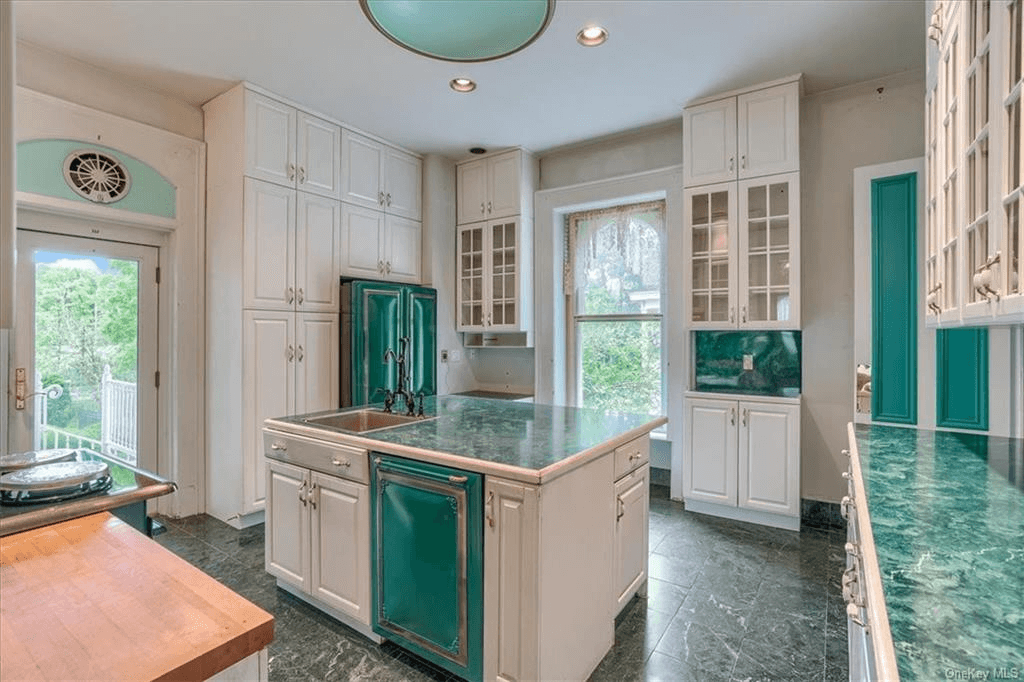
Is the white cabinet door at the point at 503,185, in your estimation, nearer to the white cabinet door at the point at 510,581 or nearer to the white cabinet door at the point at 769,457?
the white cabinet door at the point at 769,457

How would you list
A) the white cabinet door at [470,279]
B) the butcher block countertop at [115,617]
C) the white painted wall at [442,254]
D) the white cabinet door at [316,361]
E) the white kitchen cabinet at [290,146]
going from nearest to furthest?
the butcher block countertop at [115,617] → the white kitchen cabinet at [290,146] → the white cabinet door at [316,361] → the white painted wall at [442,254] → the white cabinet door at [470,279]

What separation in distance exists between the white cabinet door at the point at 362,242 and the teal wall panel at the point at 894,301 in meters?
3.64

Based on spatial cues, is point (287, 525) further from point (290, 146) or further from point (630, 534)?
point (290, 146)

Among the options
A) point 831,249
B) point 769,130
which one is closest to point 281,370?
point 769,130

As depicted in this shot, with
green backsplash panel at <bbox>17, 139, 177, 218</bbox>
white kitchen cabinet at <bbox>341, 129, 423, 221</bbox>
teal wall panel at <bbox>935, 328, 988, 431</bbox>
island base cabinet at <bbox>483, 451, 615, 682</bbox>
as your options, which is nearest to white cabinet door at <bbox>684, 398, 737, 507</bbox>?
teal wall panel at <bbox>935, 328, 988, 431</bbox>

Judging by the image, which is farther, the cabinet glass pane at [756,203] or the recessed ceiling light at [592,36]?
the cabinet glass pane at [756,203]

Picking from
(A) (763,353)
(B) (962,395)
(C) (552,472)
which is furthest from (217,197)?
(B) (962,395)

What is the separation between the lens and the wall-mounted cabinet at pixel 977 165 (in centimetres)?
97

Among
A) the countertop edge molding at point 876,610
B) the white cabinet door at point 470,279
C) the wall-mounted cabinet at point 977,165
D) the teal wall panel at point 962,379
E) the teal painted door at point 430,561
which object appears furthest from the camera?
the white cabinet door at point 470,279

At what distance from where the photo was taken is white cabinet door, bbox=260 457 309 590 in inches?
92.0

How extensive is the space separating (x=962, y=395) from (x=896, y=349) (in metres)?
0.51

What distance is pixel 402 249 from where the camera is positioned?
467cm

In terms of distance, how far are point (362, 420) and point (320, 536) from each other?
71 centimetres

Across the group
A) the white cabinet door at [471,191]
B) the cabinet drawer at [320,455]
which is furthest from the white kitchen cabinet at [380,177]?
the cabinet drawer at [320,455]
